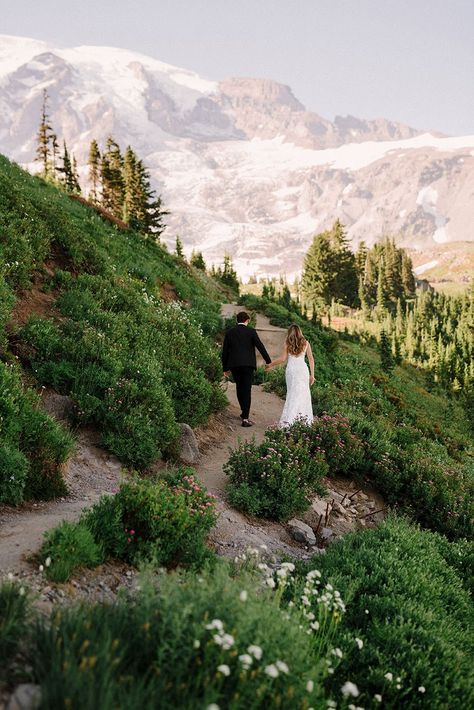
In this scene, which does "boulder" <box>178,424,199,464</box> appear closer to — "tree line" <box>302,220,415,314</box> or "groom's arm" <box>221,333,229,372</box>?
"groom's arm" <box>221,333,229,372</box>

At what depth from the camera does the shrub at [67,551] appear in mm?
4637

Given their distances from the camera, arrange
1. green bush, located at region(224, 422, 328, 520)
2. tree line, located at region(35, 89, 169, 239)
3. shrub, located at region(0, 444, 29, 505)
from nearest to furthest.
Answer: shrub, located at region(0, 444, 29, 505) < green bush, located at region(224, 422, 328, 520) < tree line, located at region(35, 89, 169, 239)

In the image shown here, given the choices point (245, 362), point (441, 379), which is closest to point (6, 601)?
point (245, 362)

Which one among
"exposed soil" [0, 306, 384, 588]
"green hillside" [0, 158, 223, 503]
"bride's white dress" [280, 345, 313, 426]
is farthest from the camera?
"bride's white dress" [280, 345, 313, 426]

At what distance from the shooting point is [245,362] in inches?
505

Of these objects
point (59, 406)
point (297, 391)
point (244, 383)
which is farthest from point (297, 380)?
point (59, 406)

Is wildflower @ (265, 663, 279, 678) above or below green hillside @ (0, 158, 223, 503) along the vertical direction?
below

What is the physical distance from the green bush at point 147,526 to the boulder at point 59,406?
10.3 feet

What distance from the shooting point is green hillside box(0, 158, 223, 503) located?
23.7 feet

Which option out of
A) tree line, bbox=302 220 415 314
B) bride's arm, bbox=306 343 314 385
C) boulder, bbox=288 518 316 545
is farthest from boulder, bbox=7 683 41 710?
tree line, bbox=302 220 415 314

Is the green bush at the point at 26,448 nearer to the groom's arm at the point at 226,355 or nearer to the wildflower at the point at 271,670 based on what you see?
the wildflower at the point at 271,670

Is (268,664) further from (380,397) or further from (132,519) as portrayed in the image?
(380,397)

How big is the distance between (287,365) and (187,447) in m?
3.57

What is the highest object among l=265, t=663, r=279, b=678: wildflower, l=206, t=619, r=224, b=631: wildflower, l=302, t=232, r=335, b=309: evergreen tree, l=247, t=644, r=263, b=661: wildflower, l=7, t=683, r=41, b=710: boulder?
l=302, t=232, r=335, b=309: evergreen tree
